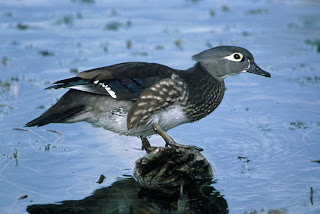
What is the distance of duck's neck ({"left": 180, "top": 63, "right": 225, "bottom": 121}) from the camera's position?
5633mm

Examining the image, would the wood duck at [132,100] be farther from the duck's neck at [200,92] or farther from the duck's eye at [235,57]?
the duck's eye at [235,57]

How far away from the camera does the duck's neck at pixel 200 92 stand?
18.5 ft

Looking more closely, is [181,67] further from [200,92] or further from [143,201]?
[143,201]

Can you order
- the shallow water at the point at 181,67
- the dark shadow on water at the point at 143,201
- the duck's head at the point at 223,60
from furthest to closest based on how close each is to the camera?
the duck's head at the point at 223,60 < the shallow water at the point at 181,67 < the dark shadow on water at the point at 143,201

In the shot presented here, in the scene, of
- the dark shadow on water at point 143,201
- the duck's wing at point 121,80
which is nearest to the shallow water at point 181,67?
the dark shadow on water at point 143,201

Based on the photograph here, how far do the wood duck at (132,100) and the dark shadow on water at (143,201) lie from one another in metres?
0.59

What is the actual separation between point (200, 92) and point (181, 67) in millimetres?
3074

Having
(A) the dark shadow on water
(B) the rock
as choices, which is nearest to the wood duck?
(B) the rock

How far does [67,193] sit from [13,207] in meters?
0.50

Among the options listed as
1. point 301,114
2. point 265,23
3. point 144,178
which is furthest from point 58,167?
point 265,23

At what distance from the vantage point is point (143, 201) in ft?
15.9

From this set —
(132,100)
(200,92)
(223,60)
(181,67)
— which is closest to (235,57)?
(223,60)

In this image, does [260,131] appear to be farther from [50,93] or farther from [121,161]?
[50,93]

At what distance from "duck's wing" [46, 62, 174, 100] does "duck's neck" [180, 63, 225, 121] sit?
27cm
